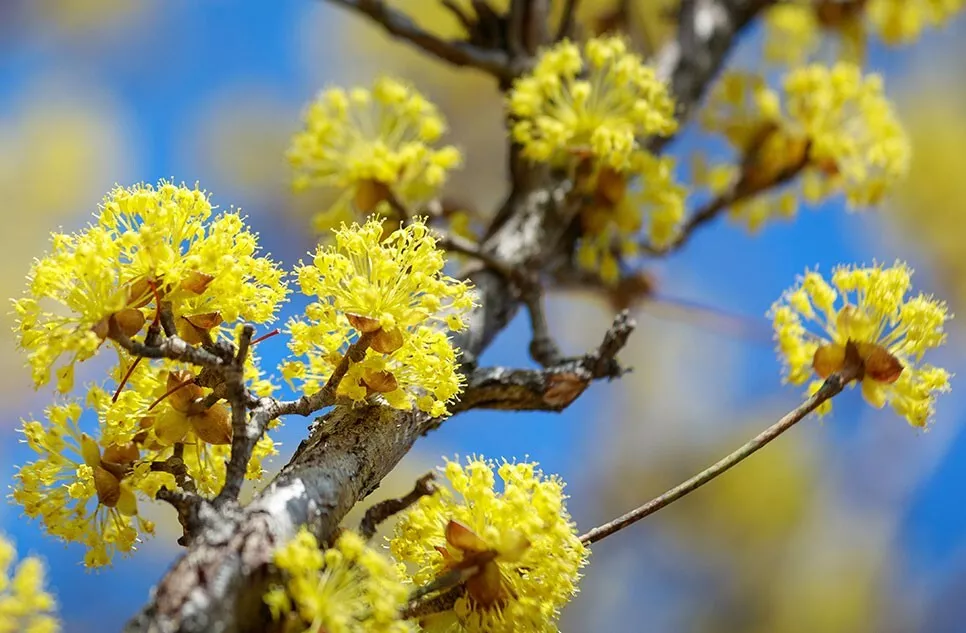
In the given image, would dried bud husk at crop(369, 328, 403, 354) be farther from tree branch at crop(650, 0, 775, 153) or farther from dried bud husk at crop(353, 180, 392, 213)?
tree branch at crop(650, 0, 775, 153)

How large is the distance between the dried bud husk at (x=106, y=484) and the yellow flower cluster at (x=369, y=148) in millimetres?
900

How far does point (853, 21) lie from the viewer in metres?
3.11

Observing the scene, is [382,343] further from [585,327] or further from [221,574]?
[585,327]

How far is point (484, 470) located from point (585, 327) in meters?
3.11

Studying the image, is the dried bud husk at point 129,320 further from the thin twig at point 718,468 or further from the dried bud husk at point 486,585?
the thin twig at point 718,468

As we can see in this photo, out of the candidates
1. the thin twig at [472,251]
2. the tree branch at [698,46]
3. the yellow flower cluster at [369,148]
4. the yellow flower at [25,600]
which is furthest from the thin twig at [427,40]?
the yellow flower at [25,600]

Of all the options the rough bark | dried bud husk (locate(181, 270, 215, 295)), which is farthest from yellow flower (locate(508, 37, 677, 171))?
dried bud husk (locate(181, 270, 215, 295))

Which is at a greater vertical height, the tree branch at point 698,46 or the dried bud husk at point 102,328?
the tree branch at point 698,46

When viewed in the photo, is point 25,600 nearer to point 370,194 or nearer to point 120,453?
point 120,453

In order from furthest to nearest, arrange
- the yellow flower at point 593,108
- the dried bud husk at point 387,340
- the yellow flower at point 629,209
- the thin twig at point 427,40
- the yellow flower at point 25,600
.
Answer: the thin twig at point 427,40 < the yellow flower at point 629,209 < the yellow flower at point 593,108 < the dried bud husk at point 387,340 < the yellow flower at point 25,600

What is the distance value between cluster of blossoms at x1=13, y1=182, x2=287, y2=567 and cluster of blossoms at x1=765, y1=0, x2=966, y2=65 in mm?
2150

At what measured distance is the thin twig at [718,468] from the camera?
130 cm

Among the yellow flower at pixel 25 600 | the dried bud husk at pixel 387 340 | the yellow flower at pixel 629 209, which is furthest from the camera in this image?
the yellow flower at pixel 629 209

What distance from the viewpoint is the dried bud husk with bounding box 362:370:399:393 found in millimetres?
1337
